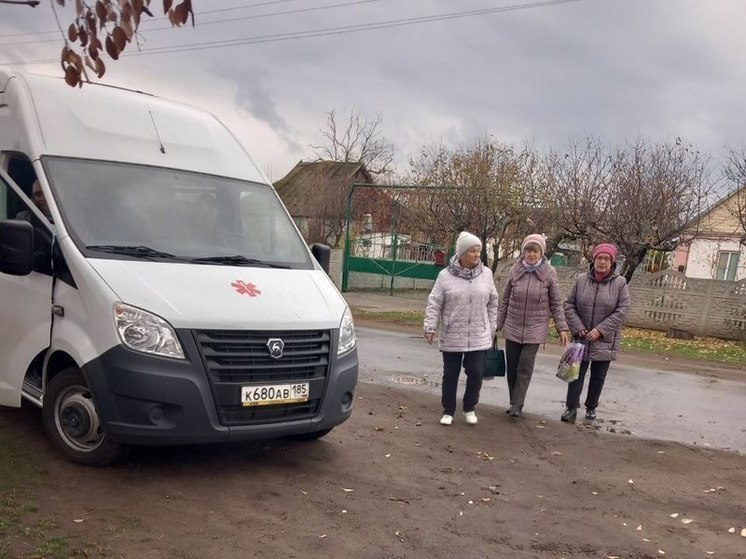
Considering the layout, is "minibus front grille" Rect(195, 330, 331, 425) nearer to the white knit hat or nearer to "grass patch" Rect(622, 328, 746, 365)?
the white knit hat

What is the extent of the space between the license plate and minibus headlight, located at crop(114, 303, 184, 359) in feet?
1.86

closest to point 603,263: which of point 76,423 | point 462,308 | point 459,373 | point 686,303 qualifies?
point 462,308

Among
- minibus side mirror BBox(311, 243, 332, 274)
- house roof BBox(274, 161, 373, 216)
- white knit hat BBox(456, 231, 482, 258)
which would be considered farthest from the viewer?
house roof BBox(274, 161, 373, 216)

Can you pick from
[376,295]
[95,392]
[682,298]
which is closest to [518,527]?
[95,392]

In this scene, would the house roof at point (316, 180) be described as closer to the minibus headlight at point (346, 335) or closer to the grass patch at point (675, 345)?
the grass patch at point (675, 345)

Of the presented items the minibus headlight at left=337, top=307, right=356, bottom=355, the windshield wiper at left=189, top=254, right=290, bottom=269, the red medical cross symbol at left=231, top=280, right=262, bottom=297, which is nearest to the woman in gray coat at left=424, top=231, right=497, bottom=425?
the minibus headlight at left=337, top=307, right=356, bottom=355

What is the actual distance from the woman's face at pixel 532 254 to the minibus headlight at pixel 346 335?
Answer: 2.35 meters

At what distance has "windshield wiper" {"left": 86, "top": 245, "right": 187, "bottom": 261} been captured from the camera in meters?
4.56

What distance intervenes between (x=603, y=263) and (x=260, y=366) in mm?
3818

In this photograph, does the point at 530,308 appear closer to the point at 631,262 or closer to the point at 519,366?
the point at 519,366

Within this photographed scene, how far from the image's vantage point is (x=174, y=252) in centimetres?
481

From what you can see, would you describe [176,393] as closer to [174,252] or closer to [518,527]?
[174,252]

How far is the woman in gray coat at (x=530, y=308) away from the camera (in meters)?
6.75

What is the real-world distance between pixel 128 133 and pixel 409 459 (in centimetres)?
334
